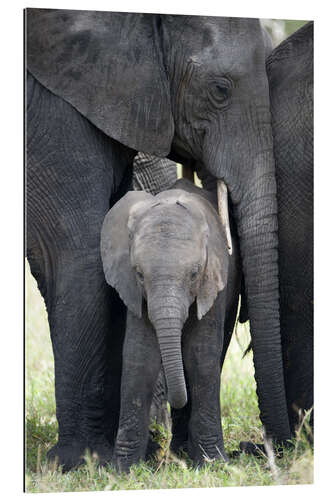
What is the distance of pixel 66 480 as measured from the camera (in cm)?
504

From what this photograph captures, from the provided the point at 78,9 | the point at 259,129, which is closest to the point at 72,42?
the point at 78,9

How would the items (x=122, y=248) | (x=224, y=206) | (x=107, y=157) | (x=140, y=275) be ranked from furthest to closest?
(x=107, y=157) → (x=224, y=206) → (x=122, y=248) → (x=140, y=275)

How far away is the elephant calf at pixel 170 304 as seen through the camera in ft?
15.6

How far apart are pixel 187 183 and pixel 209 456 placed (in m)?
1.18

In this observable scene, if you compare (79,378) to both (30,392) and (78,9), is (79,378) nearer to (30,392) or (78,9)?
(30,392)

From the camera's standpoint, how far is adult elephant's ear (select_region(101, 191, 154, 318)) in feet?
16.4

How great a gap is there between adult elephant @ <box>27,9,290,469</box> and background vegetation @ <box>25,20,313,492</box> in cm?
19

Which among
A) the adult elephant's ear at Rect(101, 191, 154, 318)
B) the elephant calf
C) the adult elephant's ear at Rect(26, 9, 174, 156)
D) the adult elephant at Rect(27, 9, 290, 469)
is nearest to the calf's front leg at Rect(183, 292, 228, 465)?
the elephant calf

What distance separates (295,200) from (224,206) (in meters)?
0.38

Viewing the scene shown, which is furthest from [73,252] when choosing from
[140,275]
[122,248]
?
[140,275]

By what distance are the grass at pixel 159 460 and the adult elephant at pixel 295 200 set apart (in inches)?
12.0

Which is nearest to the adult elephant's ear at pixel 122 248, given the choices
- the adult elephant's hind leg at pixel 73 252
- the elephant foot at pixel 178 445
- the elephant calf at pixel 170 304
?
the elephant calf at pixel 170 304

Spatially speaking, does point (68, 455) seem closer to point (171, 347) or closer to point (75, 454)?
point (75, 454)

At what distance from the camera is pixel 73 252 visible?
5.38 m
